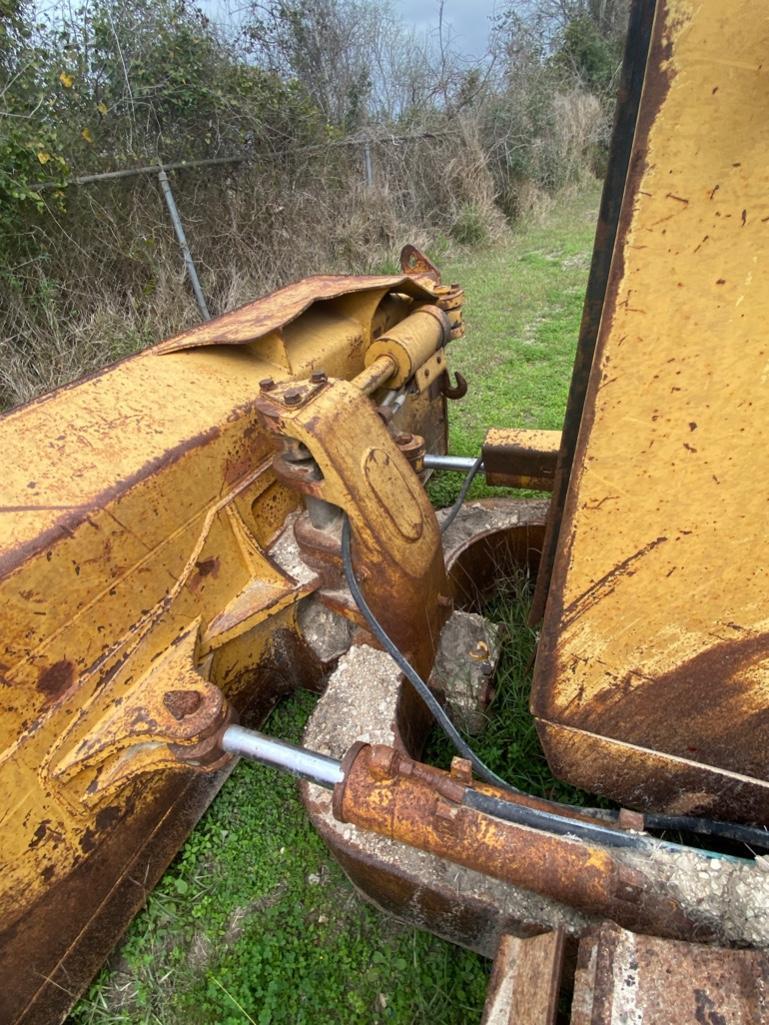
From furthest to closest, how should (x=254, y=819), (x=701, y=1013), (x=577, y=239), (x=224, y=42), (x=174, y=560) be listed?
(x=577, y=239) → (x=224, y=42) → (x=254, y=819) → (x=174, y=560) → (x=701, y=1013)

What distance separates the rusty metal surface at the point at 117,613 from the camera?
1135mm

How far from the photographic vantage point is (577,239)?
25.7 feet

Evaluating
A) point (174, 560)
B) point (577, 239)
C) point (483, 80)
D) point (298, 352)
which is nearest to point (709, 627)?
point (174, 560)

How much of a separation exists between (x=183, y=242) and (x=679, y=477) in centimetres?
499

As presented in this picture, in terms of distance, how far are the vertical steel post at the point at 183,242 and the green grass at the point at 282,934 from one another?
401cm

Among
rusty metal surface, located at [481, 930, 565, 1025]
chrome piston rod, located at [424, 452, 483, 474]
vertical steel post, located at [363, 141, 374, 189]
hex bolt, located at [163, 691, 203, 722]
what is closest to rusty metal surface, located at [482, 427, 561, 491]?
chrome piston rod, located at [424, 452, 483, 474]

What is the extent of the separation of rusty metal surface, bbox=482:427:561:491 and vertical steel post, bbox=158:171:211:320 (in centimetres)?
392

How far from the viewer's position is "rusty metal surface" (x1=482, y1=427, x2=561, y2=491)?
1.84 meters

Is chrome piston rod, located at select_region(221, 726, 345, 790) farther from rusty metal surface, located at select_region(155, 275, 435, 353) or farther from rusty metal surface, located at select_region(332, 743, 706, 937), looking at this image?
rusty metal surface, located at select_region(155, 275, 435, 353)

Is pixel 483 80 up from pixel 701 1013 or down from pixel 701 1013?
up

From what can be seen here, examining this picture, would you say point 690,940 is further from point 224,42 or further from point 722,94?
point 224,42

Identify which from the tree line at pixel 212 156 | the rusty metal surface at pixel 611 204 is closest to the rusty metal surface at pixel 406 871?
the rusty metal surface at pixel 611 204

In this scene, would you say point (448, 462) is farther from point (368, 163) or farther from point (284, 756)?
point (368, 163)

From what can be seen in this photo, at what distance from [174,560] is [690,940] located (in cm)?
119
